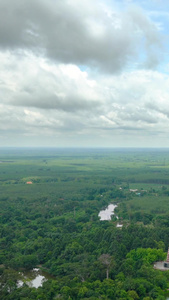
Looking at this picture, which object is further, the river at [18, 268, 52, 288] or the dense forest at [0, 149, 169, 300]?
the river at [18, 268, 52, 288]

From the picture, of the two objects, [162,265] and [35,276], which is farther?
[35,276]

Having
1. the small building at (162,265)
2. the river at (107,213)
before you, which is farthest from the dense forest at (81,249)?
the river at (107,213)

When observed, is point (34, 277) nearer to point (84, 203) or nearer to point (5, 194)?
point (84, 203)

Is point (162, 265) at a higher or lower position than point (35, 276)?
higher

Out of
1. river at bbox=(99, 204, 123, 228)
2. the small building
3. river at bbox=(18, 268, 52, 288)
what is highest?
the small building

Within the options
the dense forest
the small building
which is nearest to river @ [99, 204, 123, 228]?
the dense forest

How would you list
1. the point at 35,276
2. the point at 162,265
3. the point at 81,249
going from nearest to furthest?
the point at 162,265, the point at 35,276, the point at 81,249

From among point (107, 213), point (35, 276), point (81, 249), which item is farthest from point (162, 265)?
point (107, 213)

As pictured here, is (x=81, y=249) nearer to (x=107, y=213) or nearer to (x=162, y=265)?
(x=162, y=265)

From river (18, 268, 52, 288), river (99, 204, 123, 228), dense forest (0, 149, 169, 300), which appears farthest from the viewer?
river (99, 204, 123, 228)

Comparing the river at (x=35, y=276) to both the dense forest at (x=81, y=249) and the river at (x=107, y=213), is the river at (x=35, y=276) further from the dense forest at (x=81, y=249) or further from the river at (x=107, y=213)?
the river at (x=107, y=213)

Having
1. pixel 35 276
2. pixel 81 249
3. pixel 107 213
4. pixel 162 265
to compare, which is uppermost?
pixel 81 249

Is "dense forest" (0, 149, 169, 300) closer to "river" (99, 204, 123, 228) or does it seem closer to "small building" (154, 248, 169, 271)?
"small building" (154, 248, 169, 271)
